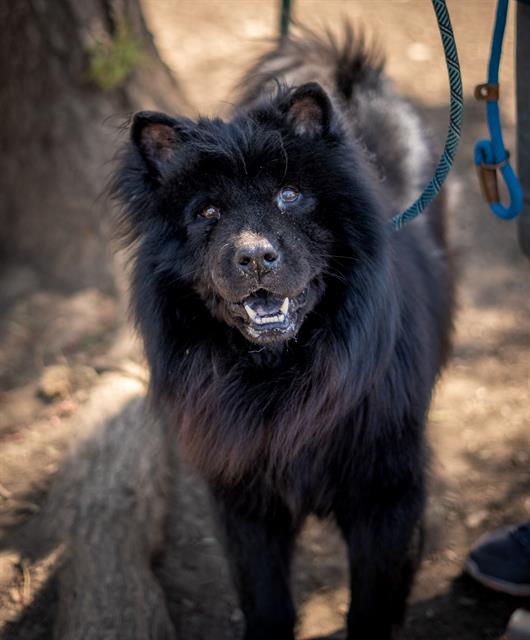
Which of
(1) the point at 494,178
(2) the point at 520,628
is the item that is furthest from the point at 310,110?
(2) the point at 520,628

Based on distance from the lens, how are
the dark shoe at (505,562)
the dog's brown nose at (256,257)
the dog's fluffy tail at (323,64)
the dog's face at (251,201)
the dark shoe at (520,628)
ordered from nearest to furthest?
the dark shoe at (520,628), the dog's brown nose at (256,257), the dog's face at (251,201), the dark shoe at (505,562), the dog's fluffy tail at (323,64)

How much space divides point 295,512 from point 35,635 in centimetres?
131

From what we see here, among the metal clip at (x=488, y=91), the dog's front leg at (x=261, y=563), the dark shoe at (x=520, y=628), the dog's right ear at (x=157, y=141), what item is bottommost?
the dog's front leg at (x=261, y=563)

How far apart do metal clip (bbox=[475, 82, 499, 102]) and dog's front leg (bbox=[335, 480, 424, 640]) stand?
1608 mm

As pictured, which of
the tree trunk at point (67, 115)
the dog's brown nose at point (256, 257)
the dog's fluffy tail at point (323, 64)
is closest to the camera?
the dog's brown nose at point (256, 257)

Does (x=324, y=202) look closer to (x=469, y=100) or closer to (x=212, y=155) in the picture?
(x=212, y=155)

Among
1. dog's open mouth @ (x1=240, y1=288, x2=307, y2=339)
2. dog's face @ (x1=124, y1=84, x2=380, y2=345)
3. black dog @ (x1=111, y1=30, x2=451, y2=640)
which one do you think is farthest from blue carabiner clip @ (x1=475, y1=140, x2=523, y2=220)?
dog's open mouth @ (x1=240, y1=288, x2=307, y2=339)

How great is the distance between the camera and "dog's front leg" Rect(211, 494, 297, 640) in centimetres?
327

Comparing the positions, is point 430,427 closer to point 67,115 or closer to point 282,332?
A: point 282,332

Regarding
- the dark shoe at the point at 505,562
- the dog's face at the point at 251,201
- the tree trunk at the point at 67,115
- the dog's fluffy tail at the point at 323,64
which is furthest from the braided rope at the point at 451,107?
the tree trunk at the point at 67,115

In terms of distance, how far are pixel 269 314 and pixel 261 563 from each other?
114 cm

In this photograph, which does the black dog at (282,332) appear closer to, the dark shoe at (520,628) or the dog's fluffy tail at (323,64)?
the dark shoe at (520,628)

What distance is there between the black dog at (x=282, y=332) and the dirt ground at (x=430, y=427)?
41 cm

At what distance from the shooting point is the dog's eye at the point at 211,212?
299 cm
